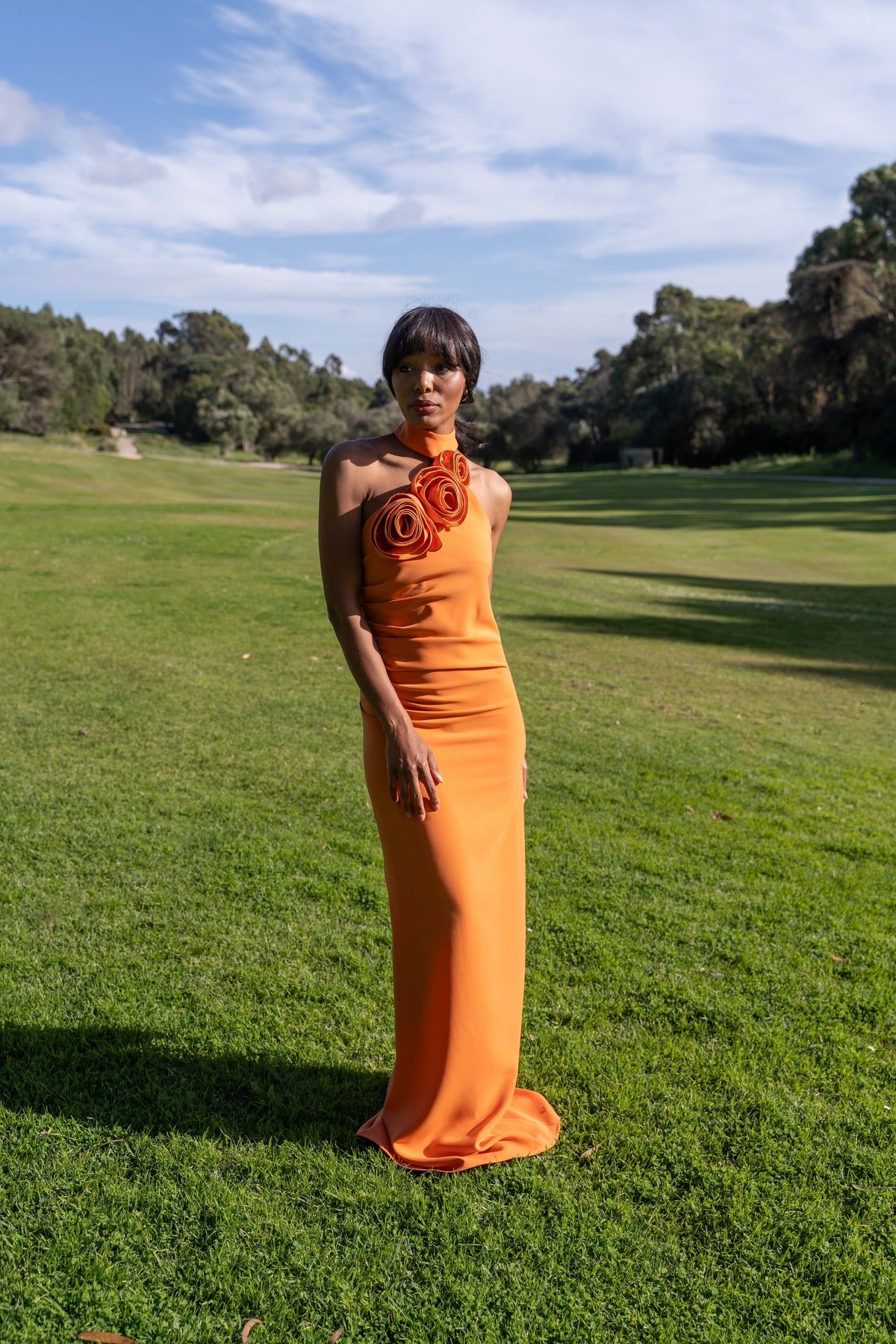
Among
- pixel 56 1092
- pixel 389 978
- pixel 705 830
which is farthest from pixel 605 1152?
pixel 705 830

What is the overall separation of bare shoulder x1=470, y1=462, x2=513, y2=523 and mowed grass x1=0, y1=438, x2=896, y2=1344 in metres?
2.06

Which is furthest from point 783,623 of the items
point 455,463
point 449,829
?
point 449,829

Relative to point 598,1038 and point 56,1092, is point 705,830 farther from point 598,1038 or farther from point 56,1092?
point 56,1092

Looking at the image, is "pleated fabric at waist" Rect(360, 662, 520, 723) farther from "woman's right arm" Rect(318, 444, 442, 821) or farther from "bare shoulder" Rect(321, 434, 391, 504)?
"bare shoulder" Rect(321, 434, 391, 504)

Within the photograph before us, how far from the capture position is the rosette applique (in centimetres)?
296

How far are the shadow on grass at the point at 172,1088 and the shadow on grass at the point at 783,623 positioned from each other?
9.17 meters

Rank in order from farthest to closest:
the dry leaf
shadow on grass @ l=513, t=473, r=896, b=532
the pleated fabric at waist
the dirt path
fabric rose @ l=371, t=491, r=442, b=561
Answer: the dirt path → shadow on grass @ l=513, t=473, r=896, b=532 → the pleated fabric at waist → fabric rose @ l=371, t=491, r=442, b=561 → the dry leaf

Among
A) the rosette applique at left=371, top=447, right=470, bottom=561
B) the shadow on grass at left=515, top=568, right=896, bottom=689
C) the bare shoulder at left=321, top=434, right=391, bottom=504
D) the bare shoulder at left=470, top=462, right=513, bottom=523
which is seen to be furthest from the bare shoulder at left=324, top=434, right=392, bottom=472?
the shadow on grass at left=515, top=568, right=896, bottom=689

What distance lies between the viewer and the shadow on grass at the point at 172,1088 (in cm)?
343

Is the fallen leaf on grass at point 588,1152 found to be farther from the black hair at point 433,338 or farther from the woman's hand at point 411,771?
the black hair at point 433,338

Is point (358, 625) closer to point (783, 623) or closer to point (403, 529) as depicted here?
point (403, 529)

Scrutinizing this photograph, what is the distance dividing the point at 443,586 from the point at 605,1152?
75.1 inches

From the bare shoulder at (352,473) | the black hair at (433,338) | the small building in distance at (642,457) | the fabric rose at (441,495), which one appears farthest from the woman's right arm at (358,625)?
the small building in distance at (642,457)

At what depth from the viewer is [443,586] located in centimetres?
303
